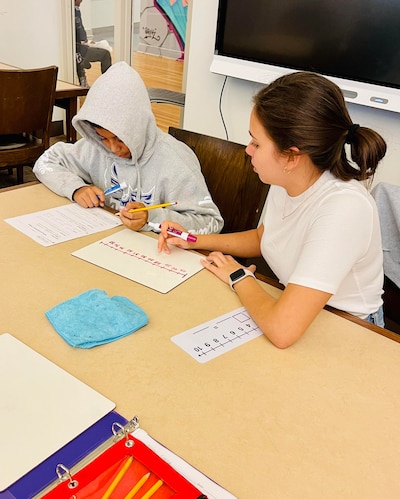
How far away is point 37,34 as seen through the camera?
4.04m

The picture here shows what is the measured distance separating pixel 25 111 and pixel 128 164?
1249 mm

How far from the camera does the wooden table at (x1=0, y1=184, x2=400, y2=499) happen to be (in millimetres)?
617

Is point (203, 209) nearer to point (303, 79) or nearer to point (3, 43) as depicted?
point (303, 79)

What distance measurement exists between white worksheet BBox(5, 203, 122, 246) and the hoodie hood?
0.23m

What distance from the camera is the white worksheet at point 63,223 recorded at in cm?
118

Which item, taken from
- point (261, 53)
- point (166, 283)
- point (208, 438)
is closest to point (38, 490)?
point (208, 438)

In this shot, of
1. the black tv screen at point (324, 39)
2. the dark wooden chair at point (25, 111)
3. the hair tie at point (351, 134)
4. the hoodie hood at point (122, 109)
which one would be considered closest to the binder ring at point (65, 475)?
the hair tie at point (351, 134)

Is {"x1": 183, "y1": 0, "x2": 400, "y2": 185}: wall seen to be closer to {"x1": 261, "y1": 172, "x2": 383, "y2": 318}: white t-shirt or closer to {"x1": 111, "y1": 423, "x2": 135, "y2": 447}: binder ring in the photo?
{"x1": 261, "y1": 172, "x2": 383, "y2": 318}: white t-shirt

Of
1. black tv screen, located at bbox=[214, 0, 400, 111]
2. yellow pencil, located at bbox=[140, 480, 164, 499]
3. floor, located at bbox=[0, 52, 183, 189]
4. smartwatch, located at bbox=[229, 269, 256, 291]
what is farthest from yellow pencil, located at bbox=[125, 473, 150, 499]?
floor, located at bbox=[0, 52, 183, 189]

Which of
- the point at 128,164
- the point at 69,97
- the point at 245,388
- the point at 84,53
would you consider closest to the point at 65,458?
the point at 245,388

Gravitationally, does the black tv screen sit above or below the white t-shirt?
above

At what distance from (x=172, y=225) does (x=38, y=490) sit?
745 millimetres

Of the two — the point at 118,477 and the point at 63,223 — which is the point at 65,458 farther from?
the point at 63,223

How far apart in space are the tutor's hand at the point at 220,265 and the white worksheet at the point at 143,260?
0.02 meters
